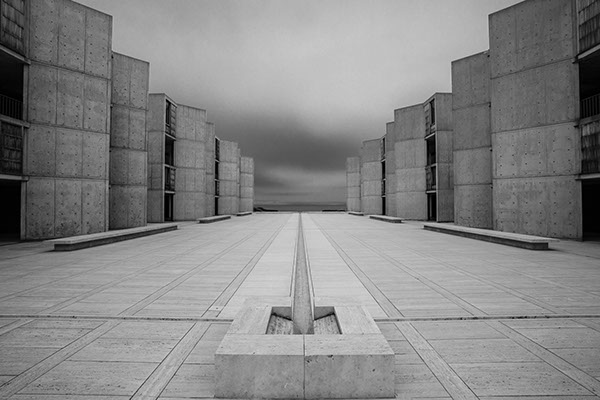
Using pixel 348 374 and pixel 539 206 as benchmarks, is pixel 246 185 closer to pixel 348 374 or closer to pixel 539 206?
pixel 539 206

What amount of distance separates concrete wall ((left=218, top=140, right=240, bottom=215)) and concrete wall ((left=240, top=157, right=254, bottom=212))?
10313 millimetres

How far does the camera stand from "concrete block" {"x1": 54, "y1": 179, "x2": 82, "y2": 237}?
1531 centimetres

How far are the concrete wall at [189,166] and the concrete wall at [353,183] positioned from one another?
110 ft

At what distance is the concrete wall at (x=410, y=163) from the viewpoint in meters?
31.5

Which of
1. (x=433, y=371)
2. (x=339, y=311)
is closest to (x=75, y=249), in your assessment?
(x=339, y=311)

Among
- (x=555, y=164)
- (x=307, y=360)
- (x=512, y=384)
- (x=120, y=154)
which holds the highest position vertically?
(x=120, y=154)

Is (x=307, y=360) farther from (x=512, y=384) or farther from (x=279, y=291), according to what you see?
(x=279, y=291)

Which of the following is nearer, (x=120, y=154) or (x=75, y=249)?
(x=75, y=249)

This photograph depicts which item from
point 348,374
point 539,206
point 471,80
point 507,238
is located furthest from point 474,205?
point 348,374

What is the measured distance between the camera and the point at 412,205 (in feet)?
105

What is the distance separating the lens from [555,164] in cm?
1521

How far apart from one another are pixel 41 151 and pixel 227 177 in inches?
1273

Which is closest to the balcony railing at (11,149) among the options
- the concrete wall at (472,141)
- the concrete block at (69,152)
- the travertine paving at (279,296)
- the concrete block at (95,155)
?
the concrete block at (69,152)

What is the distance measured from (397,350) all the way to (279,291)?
294cm
